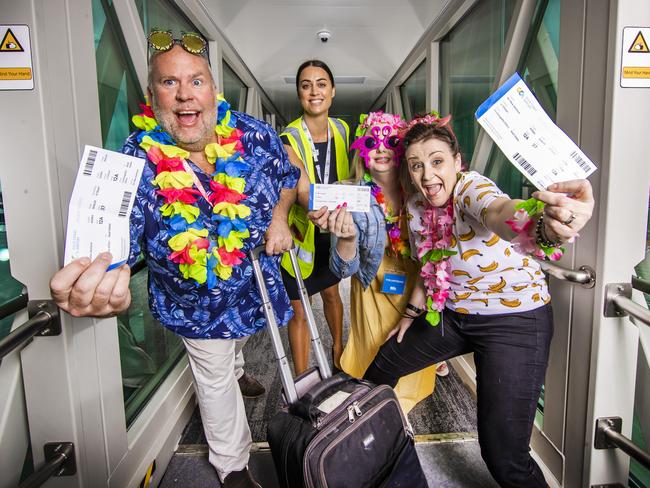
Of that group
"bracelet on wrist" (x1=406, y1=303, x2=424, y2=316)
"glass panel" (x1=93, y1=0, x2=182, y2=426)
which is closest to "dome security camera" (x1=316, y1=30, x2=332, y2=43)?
"glass panel" (x1=93, y1=0, x2=182, y2=426)

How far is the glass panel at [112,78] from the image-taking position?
1657mm

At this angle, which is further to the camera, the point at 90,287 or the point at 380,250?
the point at 380,250

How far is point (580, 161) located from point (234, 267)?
1.10 metres

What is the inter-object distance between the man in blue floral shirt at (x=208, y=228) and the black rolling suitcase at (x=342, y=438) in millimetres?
356

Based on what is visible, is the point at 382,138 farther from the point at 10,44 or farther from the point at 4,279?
the point at 4,279

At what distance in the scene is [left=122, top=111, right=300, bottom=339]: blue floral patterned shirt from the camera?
1329 mm

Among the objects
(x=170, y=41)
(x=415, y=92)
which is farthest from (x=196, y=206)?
(x=415, y=92)

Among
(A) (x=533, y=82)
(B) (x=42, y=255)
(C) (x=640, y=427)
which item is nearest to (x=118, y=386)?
(B) (x=42, y=255)

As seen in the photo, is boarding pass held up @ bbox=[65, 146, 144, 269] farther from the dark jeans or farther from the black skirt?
the black skirt

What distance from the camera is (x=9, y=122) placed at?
1.11 meters

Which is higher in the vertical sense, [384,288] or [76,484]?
[384,288]

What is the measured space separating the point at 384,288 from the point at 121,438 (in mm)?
1251

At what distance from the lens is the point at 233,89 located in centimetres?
427

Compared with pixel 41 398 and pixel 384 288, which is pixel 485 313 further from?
pixel 41 398
